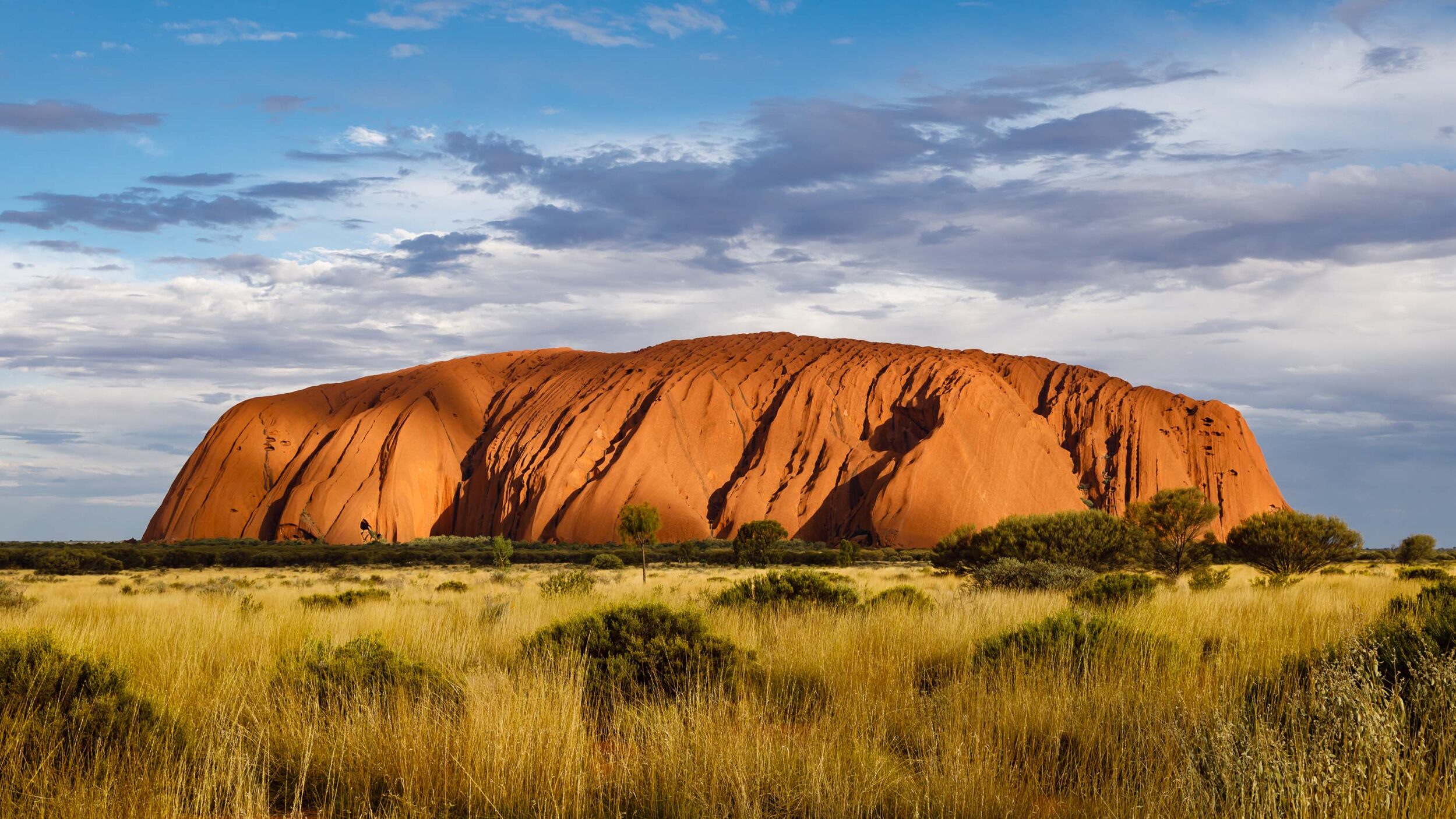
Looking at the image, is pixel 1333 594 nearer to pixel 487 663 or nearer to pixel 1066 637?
pixel 1066 637

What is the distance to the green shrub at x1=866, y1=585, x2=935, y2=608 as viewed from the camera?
41.8 ft

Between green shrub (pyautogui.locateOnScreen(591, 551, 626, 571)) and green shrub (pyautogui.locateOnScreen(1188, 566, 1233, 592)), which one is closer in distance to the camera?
green shrub (pyautogui.locateOnScreen(1188, 566, 1233, 592))

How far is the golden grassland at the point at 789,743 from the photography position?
4359mm

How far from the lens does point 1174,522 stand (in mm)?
36312

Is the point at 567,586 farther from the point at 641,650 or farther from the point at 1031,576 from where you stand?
the point at 641,650

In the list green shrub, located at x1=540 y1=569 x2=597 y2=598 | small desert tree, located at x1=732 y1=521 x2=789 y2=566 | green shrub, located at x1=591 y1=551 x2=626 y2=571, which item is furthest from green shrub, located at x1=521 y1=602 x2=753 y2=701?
small desert tree, located at x1=732 y1=521 x2=789 y2=566

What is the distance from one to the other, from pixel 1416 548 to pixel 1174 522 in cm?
3011

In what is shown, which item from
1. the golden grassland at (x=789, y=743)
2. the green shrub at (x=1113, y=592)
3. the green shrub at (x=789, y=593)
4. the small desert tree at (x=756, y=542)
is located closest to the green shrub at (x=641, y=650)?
the golden grassland at (x=789, y=743)

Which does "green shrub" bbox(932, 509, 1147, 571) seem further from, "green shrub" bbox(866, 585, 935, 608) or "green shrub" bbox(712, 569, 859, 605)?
"green shrub" bbox(712, 569, 859, 605)

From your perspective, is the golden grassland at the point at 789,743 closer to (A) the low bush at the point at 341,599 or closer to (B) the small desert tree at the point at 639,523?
(A) the low bush at the point at 341,599

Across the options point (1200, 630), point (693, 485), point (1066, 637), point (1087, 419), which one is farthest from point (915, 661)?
point (1087, 419)

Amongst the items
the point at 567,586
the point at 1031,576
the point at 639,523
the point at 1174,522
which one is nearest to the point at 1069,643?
the point at 1031,576

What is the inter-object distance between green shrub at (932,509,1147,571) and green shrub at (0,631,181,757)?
23.4m

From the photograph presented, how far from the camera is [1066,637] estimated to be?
26.4ft
